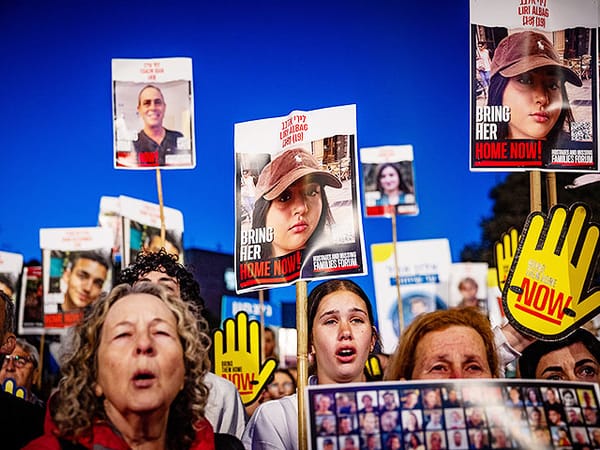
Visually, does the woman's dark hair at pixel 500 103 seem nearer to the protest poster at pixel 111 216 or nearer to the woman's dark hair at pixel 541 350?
the woman's dark hair at pixel 541 350

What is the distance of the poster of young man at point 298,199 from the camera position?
3.63 m

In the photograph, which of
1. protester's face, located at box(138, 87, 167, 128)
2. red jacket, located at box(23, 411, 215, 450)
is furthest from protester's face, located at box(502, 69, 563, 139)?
red jacket, located at box(23, 411, 215, 450)

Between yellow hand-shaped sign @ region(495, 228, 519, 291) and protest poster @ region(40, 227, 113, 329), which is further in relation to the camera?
protest poster @ region(40, 227, 113, 329)

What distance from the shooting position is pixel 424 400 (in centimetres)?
304

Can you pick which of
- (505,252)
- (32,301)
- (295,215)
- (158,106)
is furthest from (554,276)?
(32,301)

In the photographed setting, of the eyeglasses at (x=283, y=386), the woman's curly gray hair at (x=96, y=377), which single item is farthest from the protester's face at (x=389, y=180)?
the woman's curly gray hair at (x=96, y=377)

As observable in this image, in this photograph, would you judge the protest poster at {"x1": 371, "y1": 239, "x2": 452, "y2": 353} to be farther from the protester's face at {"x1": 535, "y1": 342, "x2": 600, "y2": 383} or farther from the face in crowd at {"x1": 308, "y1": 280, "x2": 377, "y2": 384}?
the protester's face at {"x1": 535, "y1": 342, "x2": 600, "y2": 383}

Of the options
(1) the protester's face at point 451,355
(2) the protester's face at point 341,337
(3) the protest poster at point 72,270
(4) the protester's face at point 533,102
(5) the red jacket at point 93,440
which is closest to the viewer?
(5) the red jacket at point 93,440

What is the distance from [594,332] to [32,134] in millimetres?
2732

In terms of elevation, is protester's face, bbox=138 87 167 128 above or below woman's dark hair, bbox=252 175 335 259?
above

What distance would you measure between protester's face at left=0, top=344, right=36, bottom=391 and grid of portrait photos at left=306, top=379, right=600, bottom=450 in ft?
4.91

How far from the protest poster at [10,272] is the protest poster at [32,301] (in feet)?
0.10

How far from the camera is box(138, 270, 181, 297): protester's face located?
3.59 meters

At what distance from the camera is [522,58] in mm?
3805
